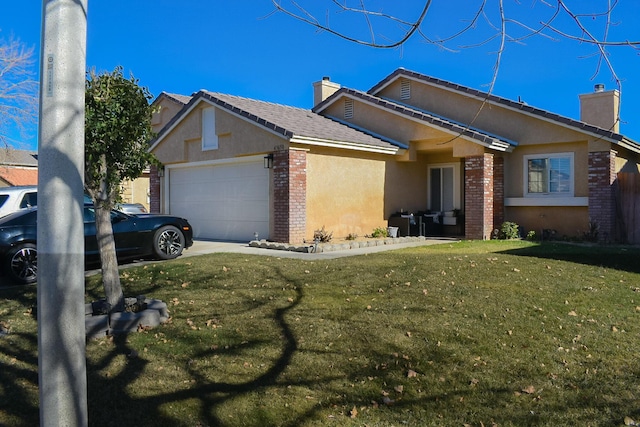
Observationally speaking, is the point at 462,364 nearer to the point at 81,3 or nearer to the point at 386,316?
the point at 386,316

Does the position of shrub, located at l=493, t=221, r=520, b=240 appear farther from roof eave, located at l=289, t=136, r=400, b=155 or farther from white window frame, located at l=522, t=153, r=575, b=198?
roof eave, located at l=289, t=136, r=400, b=155

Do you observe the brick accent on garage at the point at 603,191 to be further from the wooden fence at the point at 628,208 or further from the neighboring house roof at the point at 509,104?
the neighboring house roof at the point at 509,104

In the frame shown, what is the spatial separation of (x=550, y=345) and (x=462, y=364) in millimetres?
1148

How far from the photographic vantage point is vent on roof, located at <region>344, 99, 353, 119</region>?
62.6ft

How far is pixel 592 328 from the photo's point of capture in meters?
6.19

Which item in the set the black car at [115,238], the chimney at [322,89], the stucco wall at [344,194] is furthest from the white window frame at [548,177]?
the black car at [115,238]

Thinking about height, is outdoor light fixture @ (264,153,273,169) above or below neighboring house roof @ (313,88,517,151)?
below

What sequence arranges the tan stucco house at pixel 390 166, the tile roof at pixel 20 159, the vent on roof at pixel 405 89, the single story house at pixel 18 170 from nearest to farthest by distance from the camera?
1. the tan stucco house at pixel 390 166
2. the vent on roof at pixel 405 89
3. the tile roof at pixel 20 159
4. the single story house at pixel 18 170

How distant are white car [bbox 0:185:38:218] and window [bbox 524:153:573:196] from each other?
13288 mm

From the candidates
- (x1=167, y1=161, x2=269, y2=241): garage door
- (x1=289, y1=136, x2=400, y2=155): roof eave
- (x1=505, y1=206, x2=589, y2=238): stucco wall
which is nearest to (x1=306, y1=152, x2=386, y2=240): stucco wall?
(x1=289, y1=136, x2=400, y2=155): roof eave

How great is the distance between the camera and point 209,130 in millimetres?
16875

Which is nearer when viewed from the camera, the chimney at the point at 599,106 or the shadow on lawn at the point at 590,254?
the shadow on lawn at the point at 590,254

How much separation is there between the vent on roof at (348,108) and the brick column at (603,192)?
7884mm

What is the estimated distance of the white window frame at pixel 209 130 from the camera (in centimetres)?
1669
